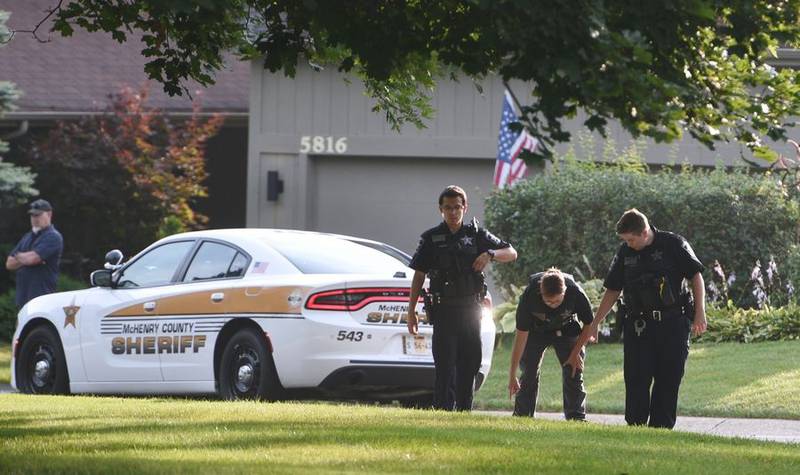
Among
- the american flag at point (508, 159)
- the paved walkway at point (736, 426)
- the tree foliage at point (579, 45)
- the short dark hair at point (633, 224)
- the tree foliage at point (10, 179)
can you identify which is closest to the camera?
the tree foliage at point (579, 45)

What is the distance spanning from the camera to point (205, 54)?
9531mm

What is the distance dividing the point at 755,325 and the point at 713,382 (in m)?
2.88

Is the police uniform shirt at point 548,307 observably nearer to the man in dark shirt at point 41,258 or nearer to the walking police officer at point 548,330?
the walking police officer at point 548,330

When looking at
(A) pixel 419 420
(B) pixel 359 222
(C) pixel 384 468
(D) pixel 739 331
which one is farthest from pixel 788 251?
(C) pixel 384 468

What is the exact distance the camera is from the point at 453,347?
10.8 m

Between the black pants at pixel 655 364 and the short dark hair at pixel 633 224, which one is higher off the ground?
the short dark hair at pixel 633 224

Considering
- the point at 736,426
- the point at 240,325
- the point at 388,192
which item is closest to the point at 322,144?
the point at 388,192

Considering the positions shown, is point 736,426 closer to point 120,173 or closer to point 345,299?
point 345,299

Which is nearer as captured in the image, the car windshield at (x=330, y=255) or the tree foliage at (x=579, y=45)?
the tree foliage at (x=579, y=45)

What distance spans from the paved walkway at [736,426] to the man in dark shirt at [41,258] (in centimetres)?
610

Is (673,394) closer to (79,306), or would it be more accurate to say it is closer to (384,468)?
(384,468)

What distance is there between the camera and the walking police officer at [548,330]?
10781 millimetres

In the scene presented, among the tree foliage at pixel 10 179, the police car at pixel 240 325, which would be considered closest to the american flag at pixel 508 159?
the tree foliage at pixel 10 179

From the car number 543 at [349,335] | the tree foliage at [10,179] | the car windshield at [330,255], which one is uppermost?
the tree foliage at [10,179]
